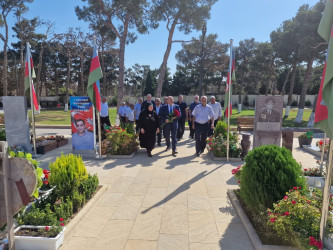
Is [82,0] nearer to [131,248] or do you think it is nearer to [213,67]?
[131,248]

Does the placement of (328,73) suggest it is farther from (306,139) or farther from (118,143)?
(306,139)

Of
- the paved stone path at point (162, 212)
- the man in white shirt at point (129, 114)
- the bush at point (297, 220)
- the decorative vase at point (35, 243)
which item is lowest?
the paved stone path at point (162, 212)

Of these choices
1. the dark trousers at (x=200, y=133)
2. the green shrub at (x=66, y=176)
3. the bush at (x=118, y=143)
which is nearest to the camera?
the green shrub at (x=66, y=176)

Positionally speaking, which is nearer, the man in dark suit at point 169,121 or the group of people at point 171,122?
the group of people at point 171,122

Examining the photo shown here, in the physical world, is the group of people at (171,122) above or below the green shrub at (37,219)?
above

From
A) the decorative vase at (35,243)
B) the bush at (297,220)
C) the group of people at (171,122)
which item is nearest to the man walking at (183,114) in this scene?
the group of people at (171,122)

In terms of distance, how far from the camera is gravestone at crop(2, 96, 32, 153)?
7066mm

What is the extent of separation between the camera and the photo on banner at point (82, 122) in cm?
699

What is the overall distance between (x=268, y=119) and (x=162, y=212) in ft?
12.9

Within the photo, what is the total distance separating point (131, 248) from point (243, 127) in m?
10.9

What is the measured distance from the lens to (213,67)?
36688 mm

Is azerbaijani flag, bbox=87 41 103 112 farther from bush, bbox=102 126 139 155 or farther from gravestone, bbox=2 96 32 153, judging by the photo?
gravestone, bbox=2 96 32 153

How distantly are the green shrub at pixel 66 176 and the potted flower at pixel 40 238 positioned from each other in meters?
0.81

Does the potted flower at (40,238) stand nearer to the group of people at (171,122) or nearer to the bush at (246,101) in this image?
the group of people at (171,122)
